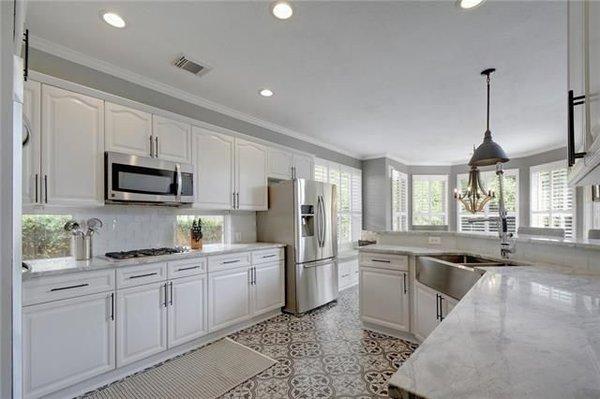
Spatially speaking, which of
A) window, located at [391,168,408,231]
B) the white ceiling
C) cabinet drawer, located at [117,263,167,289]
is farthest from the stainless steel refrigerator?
window, located at [391,168,408,231]

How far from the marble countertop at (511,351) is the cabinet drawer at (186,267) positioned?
231 cm

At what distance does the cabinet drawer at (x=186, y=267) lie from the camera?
2641 millimetres

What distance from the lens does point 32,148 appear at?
2.10m

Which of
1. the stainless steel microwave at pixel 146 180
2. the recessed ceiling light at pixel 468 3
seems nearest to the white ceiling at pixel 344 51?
the recessed ceiling light at pixel 468 3

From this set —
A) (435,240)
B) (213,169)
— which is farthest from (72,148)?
(435,240)

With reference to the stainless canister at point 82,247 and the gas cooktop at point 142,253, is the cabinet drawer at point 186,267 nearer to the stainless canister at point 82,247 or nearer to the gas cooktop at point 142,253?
the gas cooktop at point 142,253

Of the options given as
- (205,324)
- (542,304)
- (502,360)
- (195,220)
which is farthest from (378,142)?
(502,360)

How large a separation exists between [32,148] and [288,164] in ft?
9.42

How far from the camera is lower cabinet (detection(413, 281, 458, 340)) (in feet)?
8.08

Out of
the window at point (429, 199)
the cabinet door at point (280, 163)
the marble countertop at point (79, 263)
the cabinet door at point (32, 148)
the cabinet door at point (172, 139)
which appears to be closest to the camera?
the marble countertop at point (79, 263)

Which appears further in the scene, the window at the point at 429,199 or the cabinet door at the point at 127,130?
the window at the point at 429,199

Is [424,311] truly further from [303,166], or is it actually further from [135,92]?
[135,92]

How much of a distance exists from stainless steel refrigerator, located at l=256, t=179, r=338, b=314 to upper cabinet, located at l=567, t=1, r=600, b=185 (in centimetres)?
295

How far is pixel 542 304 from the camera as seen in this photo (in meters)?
1.17
